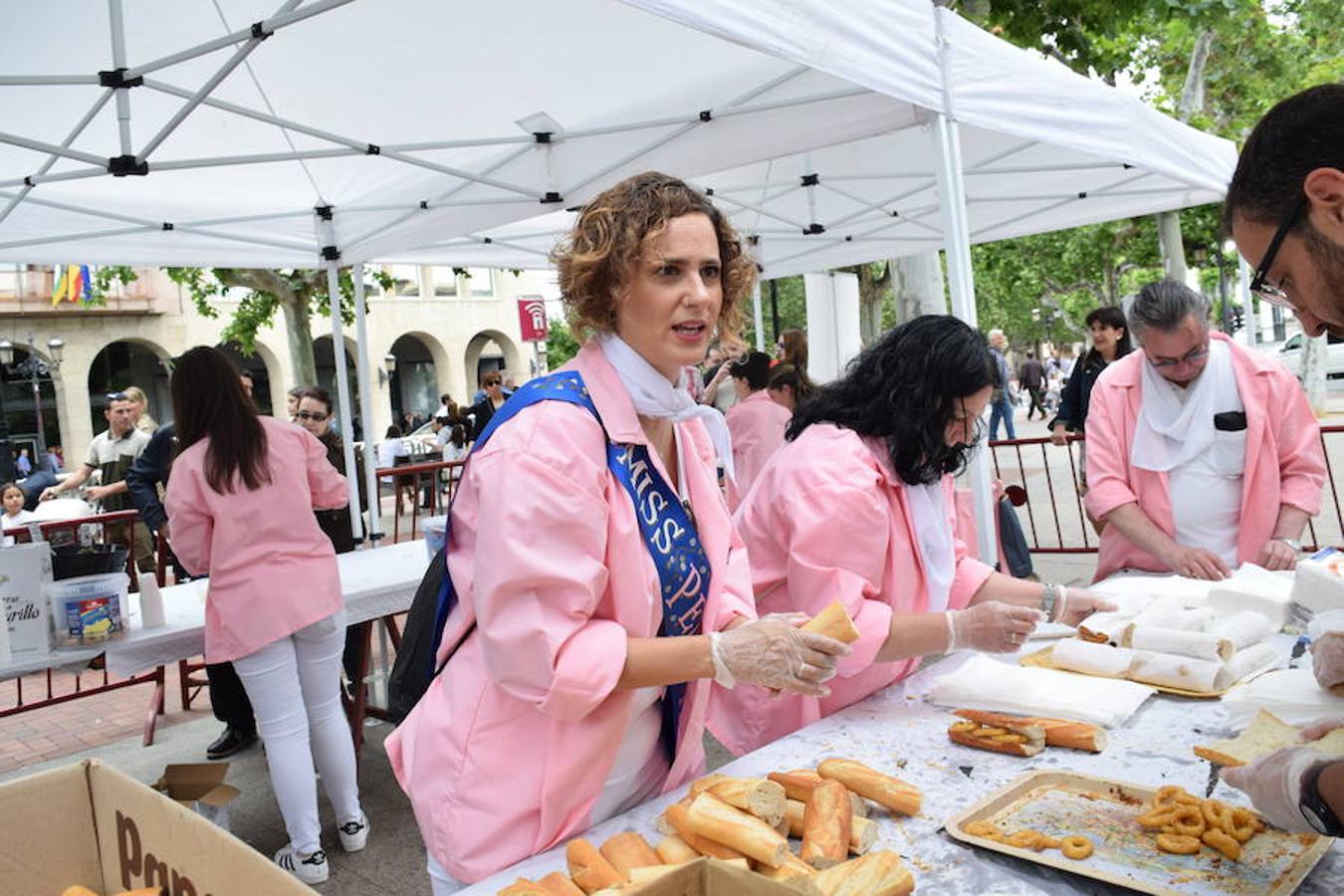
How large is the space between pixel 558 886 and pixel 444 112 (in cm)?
458

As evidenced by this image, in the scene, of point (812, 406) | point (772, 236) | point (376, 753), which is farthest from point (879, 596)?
point (772, 236)

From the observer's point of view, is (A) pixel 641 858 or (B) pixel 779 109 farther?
(B) pixel 779 109

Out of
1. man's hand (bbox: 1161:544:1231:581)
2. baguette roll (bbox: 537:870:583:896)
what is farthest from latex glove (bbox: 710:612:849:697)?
man's hand (bbox: 1161:544:1231:581)

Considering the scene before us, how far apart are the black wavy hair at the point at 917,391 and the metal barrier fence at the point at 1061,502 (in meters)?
2.68

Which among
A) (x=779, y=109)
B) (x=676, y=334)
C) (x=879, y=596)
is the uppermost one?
(x=779, y=109)

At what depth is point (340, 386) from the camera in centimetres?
731

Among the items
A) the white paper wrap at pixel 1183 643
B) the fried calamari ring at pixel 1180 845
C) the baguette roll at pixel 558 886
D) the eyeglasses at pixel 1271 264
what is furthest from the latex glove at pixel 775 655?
the white paper wrap at pixel 1183 643

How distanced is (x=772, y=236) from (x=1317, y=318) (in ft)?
27.4

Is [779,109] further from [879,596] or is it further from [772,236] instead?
[772,236]

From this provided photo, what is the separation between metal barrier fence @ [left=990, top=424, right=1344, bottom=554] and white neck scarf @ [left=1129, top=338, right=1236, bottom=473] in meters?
1.57

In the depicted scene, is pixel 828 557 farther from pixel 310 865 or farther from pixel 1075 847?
pixel 310 865

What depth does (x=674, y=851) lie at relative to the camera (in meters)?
1.49

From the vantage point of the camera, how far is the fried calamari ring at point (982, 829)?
1.51m

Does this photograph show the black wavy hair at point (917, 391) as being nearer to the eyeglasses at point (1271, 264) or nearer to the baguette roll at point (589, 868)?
the eyeglasses at point (1271, 264)
